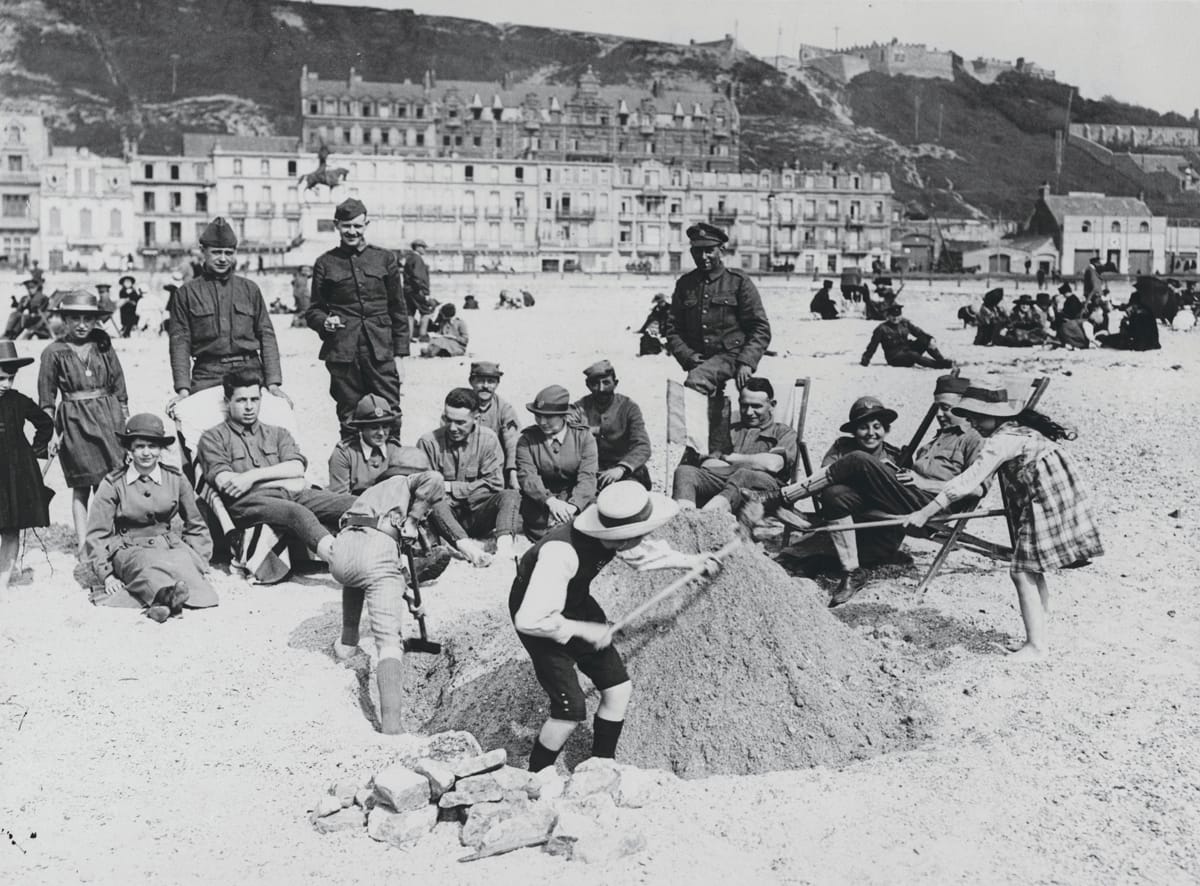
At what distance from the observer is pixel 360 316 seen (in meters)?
9.40

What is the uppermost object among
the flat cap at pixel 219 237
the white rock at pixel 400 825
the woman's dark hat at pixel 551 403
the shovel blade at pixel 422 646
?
the flat cap at pixel 219 237

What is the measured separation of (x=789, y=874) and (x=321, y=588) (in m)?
4.71

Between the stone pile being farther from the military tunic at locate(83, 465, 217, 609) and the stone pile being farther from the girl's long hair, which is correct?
the girl's long hair

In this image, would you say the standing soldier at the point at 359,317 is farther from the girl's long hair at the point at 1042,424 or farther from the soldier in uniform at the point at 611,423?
the girl's long hair at the point at 1042,424

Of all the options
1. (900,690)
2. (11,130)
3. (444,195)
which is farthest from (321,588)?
(11,130)

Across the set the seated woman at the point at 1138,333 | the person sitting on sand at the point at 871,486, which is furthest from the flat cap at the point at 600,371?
the seated woman at the point at 1138,333

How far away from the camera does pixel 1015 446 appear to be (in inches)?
258

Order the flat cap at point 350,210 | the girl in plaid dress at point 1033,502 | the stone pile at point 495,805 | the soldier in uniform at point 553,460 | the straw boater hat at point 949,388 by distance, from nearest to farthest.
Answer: the stone pile at point 495,805 → the girl in plaid dress at point 1033,502 → the straw boater hat at point 949,388 → the soldier in uniform at point 553,460 → the flat cap at point 350,210

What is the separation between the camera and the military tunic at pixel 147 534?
766 cm

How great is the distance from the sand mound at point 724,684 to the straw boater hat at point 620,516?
1.18 meters

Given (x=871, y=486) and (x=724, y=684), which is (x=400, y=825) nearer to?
(x=724, y=684)

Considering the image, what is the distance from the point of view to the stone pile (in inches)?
180

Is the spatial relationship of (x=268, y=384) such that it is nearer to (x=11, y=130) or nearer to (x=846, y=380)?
(x=846, y=380)

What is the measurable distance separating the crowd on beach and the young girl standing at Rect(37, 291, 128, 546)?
2cm
